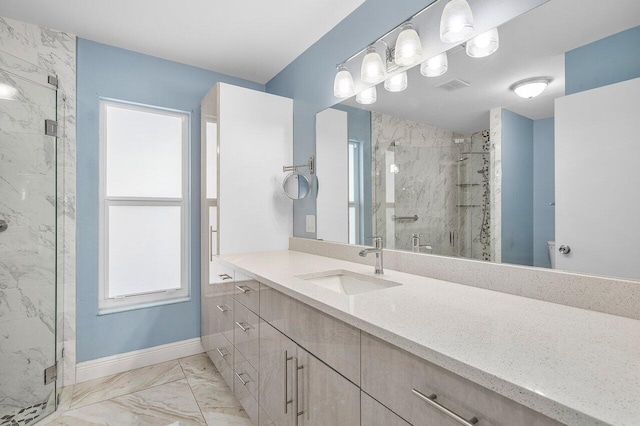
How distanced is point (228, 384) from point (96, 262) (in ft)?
4.33

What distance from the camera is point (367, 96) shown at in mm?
1916

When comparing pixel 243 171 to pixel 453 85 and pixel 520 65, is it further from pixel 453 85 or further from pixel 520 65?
pixel 520 65

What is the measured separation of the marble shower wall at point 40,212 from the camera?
1.87 meters

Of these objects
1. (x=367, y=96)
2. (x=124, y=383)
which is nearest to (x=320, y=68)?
(x=367, y=96)

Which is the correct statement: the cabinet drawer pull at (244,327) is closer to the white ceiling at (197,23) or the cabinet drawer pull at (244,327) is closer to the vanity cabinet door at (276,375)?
the vanity cabinet door at (276,375)

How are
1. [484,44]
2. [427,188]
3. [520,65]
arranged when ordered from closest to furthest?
[520,65] → [484,44] → [427,188]

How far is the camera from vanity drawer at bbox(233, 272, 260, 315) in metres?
1.59

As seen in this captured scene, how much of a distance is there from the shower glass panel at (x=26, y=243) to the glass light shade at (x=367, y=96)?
2.01 m

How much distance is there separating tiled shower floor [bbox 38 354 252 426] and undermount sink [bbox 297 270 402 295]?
984mm

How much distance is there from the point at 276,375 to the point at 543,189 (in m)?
1.31

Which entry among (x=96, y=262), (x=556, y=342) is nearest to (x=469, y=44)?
(x=556, y=342)

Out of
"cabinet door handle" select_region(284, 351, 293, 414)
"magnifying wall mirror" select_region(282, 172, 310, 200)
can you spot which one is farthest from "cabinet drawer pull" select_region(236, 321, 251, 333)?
"magnifying wall mirror" select_region(282, 172, 310, 200)

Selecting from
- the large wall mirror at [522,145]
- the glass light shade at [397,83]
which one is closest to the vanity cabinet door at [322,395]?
the large wall mirror at [522,145]

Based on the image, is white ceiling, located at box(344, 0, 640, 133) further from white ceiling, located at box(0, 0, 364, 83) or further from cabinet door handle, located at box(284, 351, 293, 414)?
cabinet door handle, located at box(284, 351, 293, 414)
